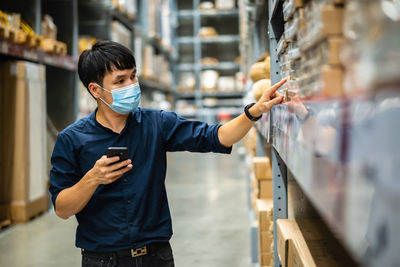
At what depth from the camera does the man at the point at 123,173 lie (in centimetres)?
165

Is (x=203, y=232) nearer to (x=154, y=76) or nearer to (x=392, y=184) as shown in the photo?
(x=392, y=184)

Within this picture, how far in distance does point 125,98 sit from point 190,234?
2.29 meters

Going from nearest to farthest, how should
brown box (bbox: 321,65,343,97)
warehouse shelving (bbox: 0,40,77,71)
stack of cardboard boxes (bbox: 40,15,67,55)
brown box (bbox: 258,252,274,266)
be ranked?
brown box (bbox: 321,65,343,97) → brown box (bbox: 258,252,274,266) → warehouse shelving (bbox: 0,40,77,71) → stack of cardboard boxes (bbox: 40,15,67,55)

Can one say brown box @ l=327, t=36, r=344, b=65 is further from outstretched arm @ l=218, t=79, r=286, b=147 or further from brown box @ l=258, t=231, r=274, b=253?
brown box @ l=258, t=231, r=274, b=253

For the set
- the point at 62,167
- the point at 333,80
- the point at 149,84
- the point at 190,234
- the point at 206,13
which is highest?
the point at 206,13

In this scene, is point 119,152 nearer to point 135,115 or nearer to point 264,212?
point 135,115

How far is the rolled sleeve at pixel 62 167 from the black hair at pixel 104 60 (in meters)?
0.27

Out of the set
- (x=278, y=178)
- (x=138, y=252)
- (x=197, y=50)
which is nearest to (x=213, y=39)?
(x=197, y=50)

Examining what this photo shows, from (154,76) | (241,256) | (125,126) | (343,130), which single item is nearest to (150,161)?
(125,126)

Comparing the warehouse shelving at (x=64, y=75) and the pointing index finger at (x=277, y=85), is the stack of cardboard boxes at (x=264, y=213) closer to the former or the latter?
the pointing index finger at (x=277, y=85)

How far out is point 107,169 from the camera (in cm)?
150

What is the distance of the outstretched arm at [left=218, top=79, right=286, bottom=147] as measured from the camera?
144 centimetres

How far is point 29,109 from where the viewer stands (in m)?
4.05

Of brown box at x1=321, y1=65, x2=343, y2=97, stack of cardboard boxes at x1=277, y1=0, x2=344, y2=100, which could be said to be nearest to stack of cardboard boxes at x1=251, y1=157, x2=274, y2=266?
stack of cardboard boxes at x1=277, y1=0, x2=344, y2=100
